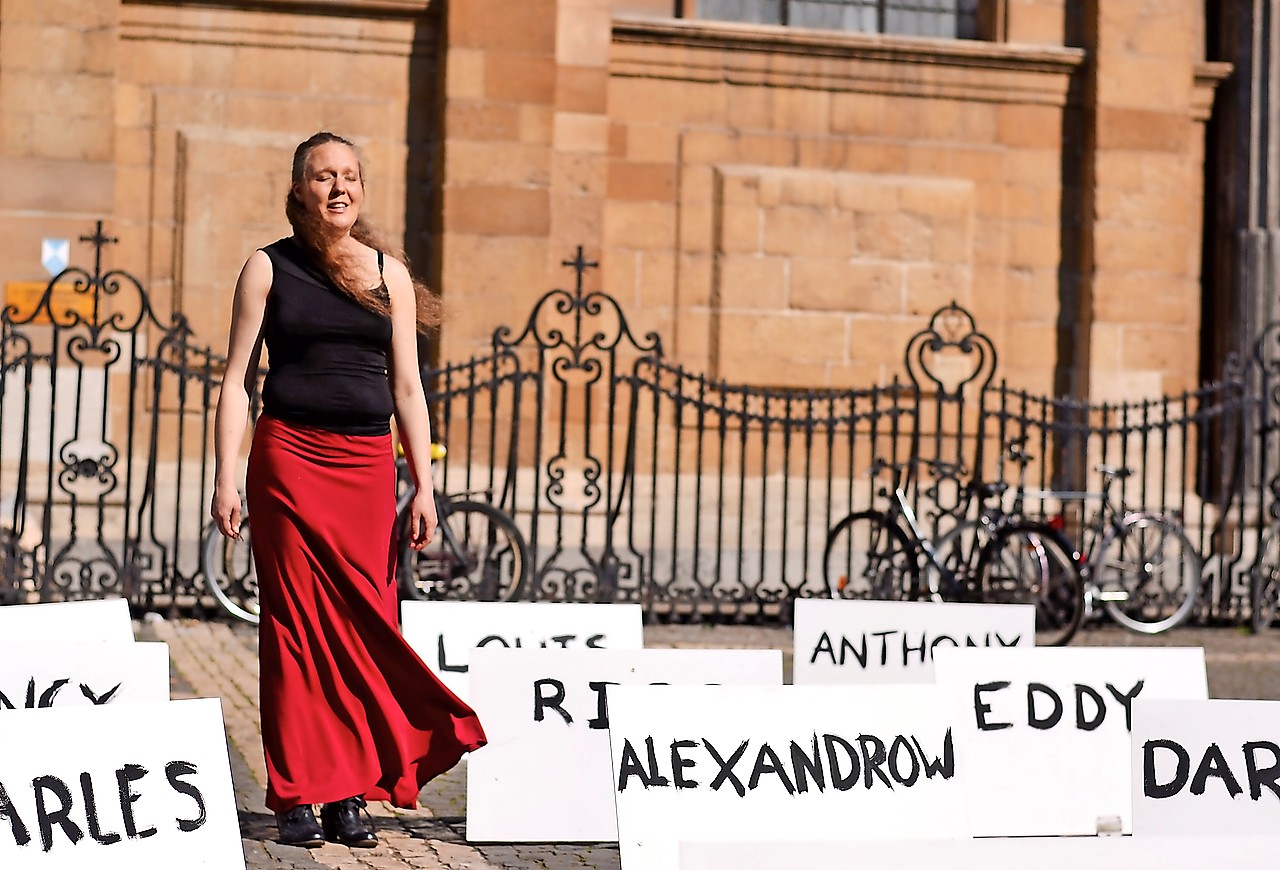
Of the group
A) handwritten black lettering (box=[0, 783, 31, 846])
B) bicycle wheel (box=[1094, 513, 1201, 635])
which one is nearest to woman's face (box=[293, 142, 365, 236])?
handwritten black lettering (box=[0, 783, 31, 846])

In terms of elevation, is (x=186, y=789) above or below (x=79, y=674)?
below

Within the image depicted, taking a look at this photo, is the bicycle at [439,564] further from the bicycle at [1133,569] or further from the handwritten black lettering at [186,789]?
the handwritten black lettering at [186,789]

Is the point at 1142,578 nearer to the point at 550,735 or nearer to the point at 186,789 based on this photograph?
the point at 550,735

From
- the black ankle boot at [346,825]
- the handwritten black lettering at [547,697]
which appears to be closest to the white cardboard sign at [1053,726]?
the handwritten black lettering at [547,697]

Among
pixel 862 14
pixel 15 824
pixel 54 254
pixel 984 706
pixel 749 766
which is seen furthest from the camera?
pixel 862 14

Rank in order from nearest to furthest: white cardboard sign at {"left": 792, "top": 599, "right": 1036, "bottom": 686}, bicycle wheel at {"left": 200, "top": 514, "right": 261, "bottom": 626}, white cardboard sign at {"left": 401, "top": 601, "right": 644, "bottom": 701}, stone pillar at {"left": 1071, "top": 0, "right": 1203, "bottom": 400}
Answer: white cardboard sign at {"left": 401, "top": 601, "right": 644, "bottom": 701} → white cardboard sign at {"left": 792, "top": 599, "right": 1036, "bottom": 686} → bicycle wheel at {"left": 200, "top": 514, "right": 261, "bottom": 626} → stone pillar at {"left": 1071, "top": 0, "right": 1203, "bottom": 400}

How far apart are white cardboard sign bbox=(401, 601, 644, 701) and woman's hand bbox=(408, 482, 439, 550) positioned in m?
0.38

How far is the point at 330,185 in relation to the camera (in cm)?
538

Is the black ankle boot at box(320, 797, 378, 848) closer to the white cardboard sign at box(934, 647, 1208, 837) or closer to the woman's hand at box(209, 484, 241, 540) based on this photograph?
the woman's hand at box(209, 484, 241, 540)

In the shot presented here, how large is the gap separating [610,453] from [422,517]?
20.7ft

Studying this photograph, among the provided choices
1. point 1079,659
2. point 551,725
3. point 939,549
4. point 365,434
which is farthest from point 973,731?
point 939,549

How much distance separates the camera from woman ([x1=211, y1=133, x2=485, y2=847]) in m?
5.35

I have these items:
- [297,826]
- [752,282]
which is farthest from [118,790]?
[752,282]

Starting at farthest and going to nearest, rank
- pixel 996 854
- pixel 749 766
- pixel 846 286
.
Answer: pixel 846 286 → pixel 749 766 → pixel 996 854
